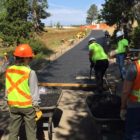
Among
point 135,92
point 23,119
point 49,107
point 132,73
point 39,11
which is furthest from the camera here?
point 39,11

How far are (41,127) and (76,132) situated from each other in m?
0.83

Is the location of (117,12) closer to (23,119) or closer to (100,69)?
(100,69)

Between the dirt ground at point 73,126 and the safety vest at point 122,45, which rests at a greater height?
the safety vest at point 122,45

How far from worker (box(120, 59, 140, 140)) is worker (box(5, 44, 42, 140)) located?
163 centimetres

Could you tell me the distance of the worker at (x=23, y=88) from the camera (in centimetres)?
704

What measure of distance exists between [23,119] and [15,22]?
3384cm

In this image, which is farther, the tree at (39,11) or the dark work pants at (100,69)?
the tree at (39,11)

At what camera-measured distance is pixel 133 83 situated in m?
5.99

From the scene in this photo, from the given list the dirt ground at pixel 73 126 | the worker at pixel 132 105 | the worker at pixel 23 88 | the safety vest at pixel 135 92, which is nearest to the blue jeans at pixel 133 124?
the worker at pixel 132 105

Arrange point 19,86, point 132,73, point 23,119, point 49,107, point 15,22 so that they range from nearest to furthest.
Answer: point 132,73
point 19,86
point 23,119
point 49,107
point 15,22

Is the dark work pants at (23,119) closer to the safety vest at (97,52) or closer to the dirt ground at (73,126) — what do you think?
the dirt ground at (73,126)

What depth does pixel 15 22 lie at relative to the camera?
40.7 m

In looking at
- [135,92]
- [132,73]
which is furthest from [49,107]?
[132,73]

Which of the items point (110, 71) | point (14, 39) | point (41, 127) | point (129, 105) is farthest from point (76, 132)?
point (14, 39)
